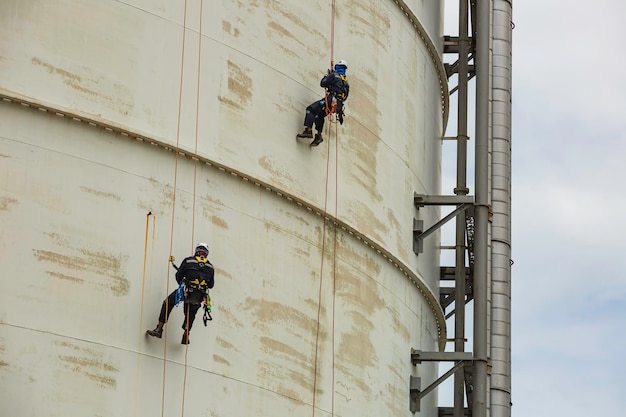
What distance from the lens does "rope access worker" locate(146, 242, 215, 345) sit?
1842 cm

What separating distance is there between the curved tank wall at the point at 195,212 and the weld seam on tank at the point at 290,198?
35 millimetres

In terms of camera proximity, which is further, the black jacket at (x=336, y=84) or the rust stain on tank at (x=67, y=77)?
the black jacket at (x=336, y=84)

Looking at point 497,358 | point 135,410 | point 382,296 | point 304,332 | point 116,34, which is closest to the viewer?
point 135,410

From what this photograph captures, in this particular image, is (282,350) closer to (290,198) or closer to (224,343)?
(224,343)

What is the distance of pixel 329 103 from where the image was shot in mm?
21219

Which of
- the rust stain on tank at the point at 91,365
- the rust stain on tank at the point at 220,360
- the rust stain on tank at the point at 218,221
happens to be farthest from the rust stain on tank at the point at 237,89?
the rust stain on tank at the point at 91,365

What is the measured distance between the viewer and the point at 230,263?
1977cm

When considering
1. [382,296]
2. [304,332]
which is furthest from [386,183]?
[304,332]

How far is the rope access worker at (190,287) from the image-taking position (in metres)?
18.4

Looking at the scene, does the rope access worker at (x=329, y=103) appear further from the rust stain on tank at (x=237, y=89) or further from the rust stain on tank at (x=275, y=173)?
the rust stain on tank at (x=237, y=89)

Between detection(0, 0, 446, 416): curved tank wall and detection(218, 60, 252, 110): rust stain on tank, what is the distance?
0.02 meters

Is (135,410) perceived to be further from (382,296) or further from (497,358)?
(497,358)

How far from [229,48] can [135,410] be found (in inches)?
205

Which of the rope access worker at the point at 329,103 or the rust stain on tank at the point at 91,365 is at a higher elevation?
the rope access worker at the point at 329,103
